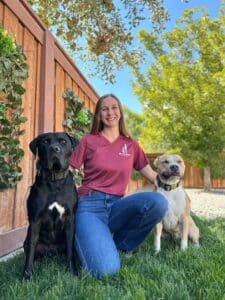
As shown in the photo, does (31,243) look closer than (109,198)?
Yes

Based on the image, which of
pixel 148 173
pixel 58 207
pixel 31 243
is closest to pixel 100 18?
pixel 148 173

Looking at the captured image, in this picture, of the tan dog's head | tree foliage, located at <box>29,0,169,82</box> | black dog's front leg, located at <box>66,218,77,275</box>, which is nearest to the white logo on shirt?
the tan dog's head

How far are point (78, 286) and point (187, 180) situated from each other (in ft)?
57.8

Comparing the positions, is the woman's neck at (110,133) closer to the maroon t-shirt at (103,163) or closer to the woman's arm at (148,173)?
the maroon t-shirt at (103,163)

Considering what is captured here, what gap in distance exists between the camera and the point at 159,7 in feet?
28.2

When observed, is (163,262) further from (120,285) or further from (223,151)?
(223,151)

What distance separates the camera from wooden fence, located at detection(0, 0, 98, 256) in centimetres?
385

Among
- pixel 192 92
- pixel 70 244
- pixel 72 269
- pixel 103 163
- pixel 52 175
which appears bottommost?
pixel 72 269

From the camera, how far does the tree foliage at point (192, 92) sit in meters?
15.4

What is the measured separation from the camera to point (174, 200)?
385 centimetres

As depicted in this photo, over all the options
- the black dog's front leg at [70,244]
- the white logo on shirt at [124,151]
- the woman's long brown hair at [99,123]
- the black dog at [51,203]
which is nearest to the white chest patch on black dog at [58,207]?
the black dog at [51,203]

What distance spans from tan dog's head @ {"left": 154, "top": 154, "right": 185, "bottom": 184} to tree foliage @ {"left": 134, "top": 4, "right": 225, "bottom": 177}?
11517 mm

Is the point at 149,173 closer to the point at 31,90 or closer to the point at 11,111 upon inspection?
the point at 11,111

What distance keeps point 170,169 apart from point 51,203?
1449mm
